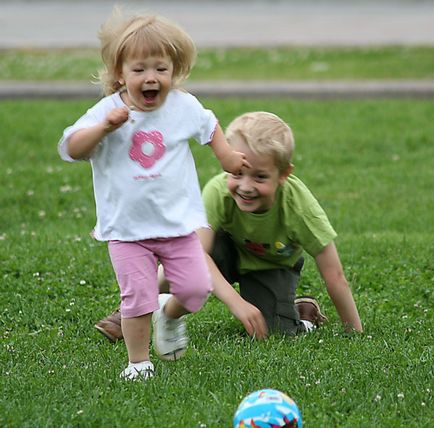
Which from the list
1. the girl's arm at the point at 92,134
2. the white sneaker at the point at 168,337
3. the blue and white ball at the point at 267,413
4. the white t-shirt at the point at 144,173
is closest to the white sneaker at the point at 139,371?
the white sneaker at the point at 168,337

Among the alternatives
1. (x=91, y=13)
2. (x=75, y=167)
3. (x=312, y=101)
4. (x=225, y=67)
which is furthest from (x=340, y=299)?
(x=91, y=13)

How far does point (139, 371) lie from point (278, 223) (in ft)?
3.54

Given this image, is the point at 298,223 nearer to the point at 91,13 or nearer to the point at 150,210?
the point at 150,210

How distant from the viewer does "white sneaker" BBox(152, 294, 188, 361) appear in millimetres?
4777

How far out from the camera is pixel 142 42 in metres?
4.37

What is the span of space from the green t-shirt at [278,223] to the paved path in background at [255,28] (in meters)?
6.91

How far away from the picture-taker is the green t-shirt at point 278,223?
509 centimetres

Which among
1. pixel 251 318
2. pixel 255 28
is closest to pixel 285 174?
→ pixel 251 318

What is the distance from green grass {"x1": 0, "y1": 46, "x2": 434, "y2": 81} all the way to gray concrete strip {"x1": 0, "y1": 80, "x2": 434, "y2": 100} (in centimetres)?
58

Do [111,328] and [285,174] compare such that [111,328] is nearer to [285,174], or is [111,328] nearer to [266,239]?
[266,239]

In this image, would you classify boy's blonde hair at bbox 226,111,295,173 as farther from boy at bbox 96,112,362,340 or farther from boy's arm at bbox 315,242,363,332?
boy's arm at bbox 315,242,363,332

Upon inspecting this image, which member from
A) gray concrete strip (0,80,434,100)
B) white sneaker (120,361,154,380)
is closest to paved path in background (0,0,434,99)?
gray concrete strip (0,80,434,100)

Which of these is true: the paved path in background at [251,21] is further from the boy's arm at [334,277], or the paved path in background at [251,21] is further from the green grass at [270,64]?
the boy's arm at [334,277]

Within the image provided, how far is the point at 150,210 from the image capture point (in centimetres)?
442
